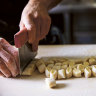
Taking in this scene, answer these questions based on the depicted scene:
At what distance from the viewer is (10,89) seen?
90 cm

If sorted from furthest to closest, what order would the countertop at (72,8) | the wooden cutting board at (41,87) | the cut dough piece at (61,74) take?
the countertop at (72,8) < the cut dough piece at (61,74) < the wooden cutting board at (41,87)

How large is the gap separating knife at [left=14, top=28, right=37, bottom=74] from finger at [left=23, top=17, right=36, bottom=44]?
0.06ft

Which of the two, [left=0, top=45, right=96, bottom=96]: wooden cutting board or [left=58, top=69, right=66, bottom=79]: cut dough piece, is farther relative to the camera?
[left=58, top=69, right=66, bottom=79]: cut dough piece

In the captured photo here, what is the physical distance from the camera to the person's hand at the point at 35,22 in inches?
39.0

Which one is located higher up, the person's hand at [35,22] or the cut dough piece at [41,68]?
the person's hand at [35,22]

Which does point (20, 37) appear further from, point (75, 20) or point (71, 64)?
point (75, 20)

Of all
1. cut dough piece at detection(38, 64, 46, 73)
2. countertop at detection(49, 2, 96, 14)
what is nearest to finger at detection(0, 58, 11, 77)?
cut dough piece at detection(38, 64, 46, 73)

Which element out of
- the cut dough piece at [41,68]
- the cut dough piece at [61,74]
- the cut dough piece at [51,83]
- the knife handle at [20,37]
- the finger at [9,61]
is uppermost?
the knife handle at [20,37]

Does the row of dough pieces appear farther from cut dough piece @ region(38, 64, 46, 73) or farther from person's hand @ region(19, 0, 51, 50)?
person's hand @ region(19, 0, 51, 50)

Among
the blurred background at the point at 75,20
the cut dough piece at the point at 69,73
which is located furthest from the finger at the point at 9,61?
the blurred background at the point at 75,20

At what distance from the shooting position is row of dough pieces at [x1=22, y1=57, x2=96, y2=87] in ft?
3.15

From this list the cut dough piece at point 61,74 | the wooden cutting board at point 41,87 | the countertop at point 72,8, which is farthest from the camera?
the countertop at point 72,8

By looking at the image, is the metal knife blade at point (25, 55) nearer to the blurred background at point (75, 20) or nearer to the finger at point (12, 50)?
the finger at point (12, 50)

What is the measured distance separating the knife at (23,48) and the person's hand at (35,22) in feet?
0.08
